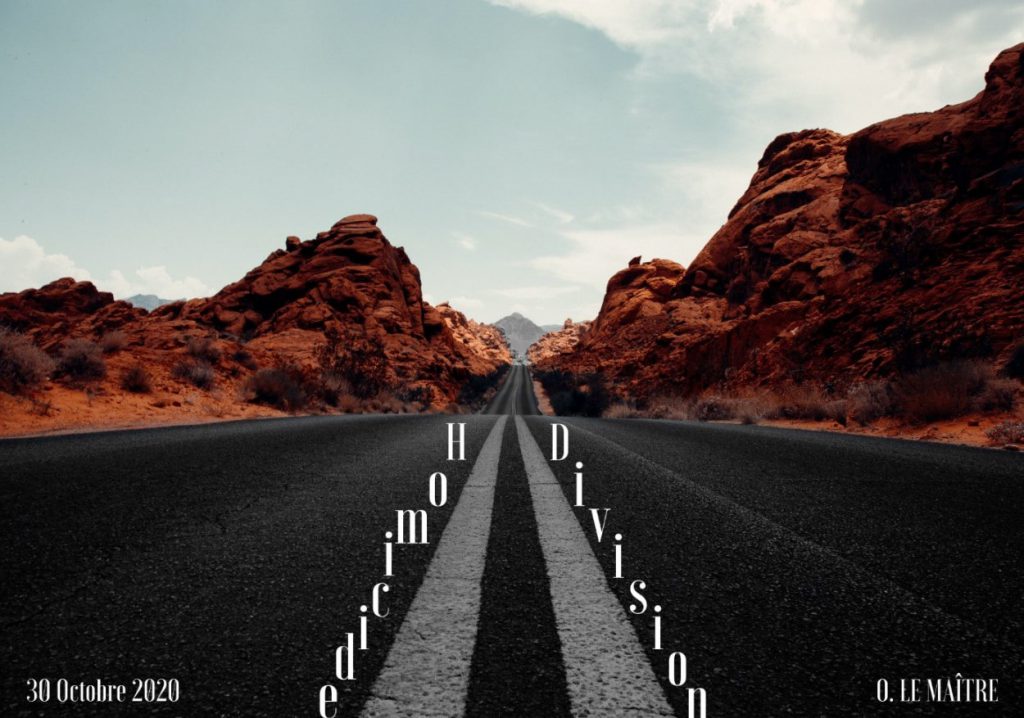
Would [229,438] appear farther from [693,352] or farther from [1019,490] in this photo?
[693,352]

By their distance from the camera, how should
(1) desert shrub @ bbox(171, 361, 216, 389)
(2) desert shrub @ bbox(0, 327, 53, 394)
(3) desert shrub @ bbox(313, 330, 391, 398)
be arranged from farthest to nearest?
(3) desert shrub @ bbox(313, 330, 391, 398)
(1) desert shrub @ bbox(171, 361, 216, 389)
(2) desert shrub @ bbox(0, 327, 53, 394)

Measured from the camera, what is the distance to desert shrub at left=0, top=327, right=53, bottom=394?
35.4 feet

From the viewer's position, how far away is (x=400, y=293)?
182ft

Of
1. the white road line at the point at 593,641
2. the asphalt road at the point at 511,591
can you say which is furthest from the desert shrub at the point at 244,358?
the white road line at the point at 593,641

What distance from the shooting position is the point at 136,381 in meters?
13.6

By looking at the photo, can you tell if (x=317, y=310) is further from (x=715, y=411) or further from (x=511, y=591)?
(x=511, y=591)

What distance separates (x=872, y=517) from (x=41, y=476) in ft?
17.6

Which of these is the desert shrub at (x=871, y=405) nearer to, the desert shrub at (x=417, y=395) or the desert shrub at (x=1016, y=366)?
the desert shrub at (x=1016, y=366)

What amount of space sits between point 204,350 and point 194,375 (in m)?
3.44

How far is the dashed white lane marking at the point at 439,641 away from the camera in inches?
46.8

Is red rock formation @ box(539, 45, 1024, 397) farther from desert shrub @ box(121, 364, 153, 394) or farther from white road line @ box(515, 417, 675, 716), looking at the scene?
desert shrub @ box(121, 364, 153, 394)

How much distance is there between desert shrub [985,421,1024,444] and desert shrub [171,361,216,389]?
57.5ft

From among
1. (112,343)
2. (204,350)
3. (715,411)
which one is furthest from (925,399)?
(204,350)

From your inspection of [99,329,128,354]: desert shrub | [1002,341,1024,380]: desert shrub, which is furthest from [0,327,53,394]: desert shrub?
[1002,341,1024,380]: desert shrub
